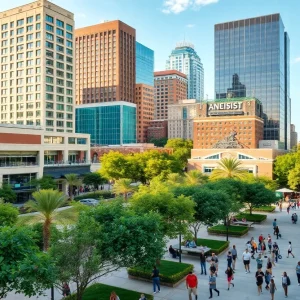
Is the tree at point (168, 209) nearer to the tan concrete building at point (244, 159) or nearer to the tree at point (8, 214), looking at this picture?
Answer: the tree at point (8, 214)

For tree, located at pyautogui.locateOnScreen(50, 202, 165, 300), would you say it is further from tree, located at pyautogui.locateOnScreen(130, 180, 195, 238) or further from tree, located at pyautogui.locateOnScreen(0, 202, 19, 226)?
tree, located at pyautogui.locateOnScreen(0, 202, 19, 226)

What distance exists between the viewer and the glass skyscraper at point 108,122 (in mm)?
143875

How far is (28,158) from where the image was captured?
2350 inches

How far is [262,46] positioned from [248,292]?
142068mm

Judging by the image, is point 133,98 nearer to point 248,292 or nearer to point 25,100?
point 25,100

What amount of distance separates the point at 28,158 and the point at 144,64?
140 metres

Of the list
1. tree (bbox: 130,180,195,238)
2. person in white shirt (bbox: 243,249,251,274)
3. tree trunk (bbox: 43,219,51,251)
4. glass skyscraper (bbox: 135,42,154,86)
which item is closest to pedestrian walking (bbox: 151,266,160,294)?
tree (bbox: 130,180,195,238)

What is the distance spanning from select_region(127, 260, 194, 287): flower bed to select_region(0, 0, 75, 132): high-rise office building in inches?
2574

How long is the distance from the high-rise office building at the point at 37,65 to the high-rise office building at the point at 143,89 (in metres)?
91.4

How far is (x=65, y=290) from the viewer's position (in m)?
18.0

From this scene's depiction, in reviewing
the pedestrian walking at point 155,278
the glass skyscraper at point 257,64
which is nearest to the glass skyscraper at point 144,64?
the glass skyscraper at point 257,64

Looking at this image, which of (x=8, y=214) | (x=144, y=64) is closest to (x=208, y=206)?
(x=8, y=214)

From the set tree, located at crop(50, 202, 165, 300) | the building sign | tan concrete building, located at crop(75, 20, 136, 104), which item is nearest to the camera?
tree, located at crop(50, 202, 165, 300)

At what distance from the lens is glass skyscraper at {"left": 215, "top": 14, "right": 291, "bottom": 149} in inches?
5679
